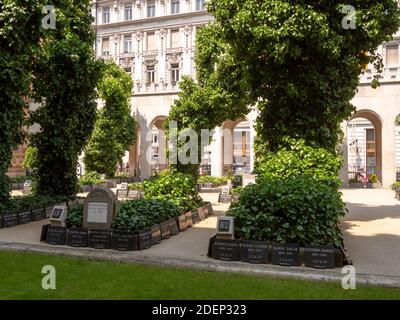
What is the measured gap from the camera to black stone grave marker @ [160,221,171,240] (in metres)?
10.6

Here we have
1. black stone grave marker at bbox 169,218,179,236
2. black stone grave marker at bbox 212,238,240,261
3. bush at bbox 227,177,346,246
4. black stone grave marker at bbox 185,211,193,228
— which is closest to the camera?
black stone grave marker at bbox 212,238,240,261

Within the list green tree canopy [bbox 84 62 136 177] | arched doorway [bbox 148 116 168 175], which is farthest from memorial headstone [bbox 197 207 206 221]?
green tree canopy [bbox 84 62 136 177]

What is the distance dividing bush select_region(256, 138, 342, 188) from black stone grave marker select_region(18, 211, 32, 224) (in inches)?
326

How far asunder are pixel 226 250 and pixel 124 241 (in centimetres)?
255

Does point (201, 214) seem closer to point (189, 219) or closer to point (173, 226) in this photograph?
point (189, 219)

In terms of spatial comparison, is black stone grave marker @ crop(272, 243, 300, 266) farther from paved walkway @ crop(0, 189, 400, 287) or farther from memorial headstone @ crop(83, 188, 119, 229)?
memorial headstone @ crop(83, 188, 119, 229)

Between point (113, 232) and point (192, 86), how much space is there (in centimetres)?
1443

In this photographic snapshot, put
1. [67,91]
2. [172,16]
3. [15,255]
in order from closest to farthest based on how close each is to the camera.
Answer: [15,255], [67,91], [172,16]

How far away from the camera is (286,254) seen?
7867 mm

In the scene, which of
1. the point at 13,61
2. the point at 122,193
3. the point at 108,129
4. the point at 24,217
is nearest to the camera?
the point at 13,61

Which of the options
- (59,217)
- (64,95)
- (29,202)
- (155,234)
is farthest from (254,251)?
(64,95)
